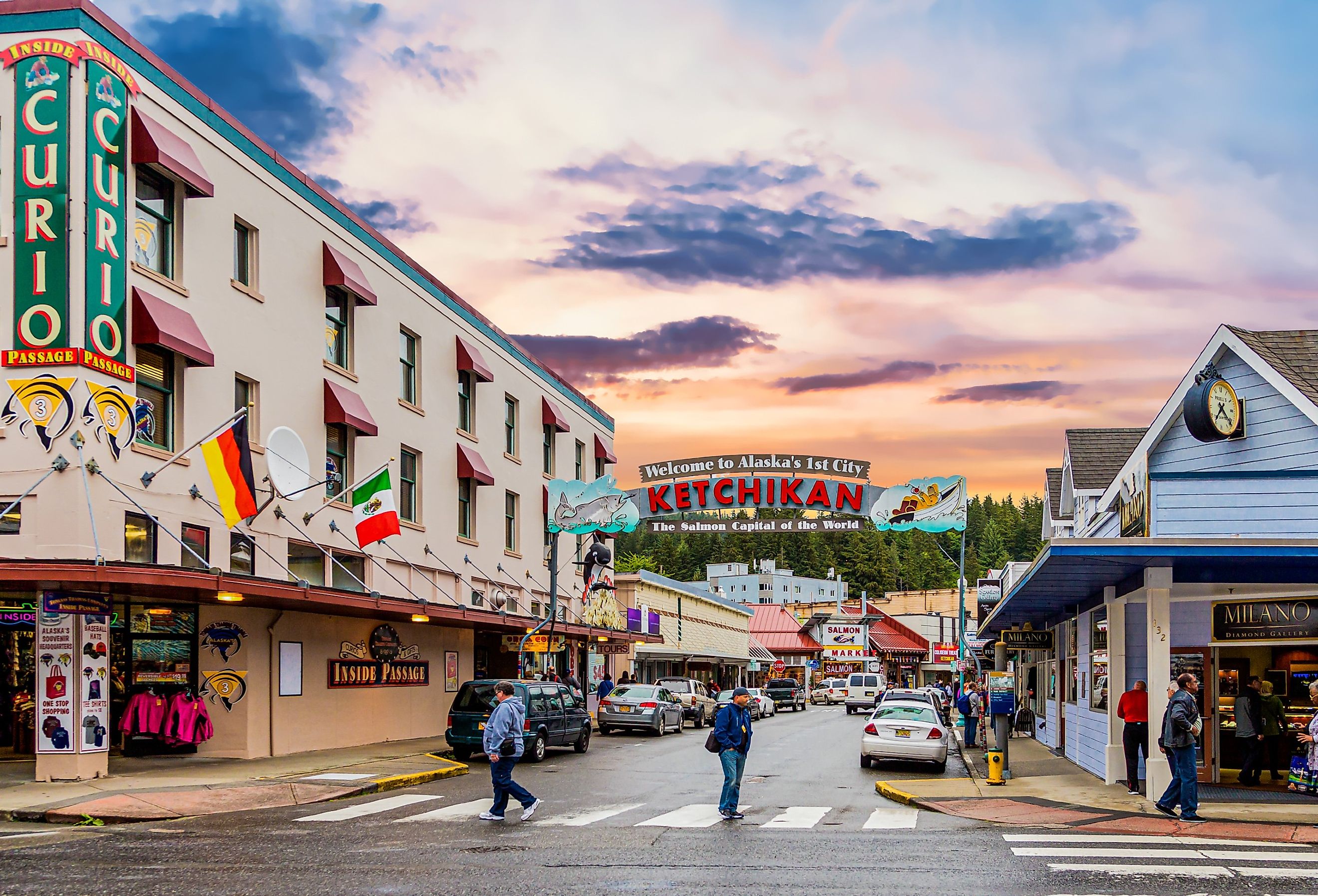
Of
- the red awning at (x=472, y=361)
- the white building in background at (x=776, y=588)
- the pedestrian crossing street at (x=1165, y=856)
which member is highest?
the red awning at (x=472, y=361)

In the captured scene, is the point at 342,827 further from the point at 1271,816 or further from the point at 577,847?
the point at 1271,816

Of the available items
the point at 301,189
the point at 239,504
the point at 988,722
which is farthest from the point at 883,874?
the point at 988,722

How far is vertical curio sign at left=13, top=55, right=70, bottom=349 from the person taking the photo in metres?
19.2

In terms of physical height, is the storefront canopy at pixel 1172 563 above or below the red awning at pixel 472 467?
below

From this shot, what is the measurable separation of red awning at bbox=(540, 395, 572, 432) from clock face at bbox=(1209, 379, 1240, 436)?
940 inches

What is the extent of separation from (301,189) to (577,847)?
17739 mm

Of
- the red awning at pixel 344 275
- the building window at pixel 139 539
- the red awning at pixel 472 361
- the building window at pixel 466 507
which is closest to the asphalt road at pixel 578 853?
the building window at pixel 139 539

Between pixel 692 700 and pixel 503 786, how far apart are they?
28751 mm

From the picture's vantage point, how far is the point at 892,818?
16438mm

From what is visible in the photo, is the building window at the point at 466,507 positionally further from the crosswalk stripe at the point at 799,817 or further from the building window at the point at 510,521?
the crosswalk stripe at the point at 799,817

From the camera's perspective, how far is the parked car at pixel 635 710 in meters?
36.8

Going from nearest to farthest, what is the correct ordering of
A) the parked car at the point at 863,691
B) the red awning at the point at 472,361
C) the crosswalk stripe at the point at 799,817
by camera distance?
the crosswalk stripe at the point at 799,817, the red awning at the point at 472,361, the parked car at the point at 863,691

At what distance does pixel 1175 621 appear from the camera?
2058 centimetres

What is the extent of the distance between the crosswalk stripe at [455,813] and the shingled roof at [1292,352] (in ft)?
49.2
